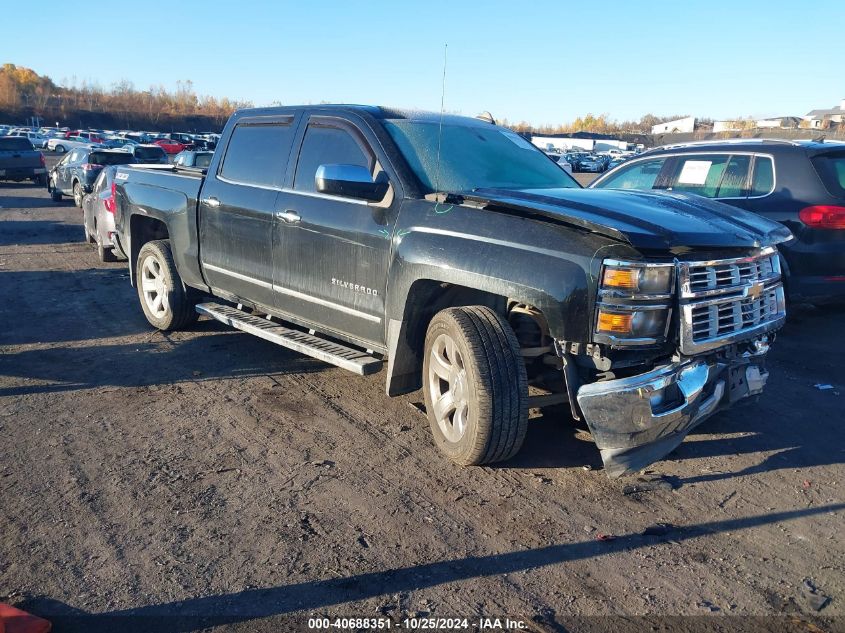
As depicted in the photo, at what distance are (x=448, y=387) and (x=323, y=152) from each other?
1977 mm

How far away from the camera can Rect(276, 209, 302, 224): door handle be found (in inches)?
198

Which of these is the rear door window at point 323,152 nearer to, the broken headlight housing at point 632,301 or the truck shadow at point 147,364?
the truck shadow at point 147,364

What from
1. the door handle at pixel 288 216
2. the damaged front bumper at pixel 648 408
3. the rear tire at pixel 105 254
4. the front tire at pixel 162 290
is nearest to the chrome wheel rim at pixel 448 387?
the damaged front bumper at pixel 648 408

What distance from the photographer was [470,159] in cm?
481

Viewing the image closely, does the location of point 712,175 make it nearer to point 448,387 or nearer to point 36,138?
point 448,387

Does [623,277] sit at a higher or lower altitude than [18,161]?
higher

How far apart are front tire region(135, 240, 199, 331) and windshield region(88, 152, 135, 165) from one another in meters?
12.6

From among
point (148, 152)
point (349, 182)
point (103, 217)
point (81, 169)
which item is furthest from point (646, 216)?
point (148, 152)

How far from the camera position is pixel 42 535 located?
3.29 metres

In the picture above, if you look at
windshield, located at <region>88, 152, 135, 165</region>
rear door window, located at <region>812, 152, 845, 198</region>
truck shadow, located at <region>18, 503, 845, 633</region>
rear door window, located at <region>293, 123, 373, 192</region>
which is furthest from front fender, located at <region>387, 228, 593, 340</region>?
windshield, located at <region>88, 152, 135, 165</region>

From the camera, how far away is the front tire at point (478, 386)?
3.75 meters

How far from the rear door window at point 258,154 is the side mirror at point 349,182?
1129mm

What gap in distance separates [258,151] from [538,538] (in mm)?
3800

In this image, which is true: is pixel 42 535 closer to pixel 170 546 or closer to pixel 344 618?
pixel 170 546
